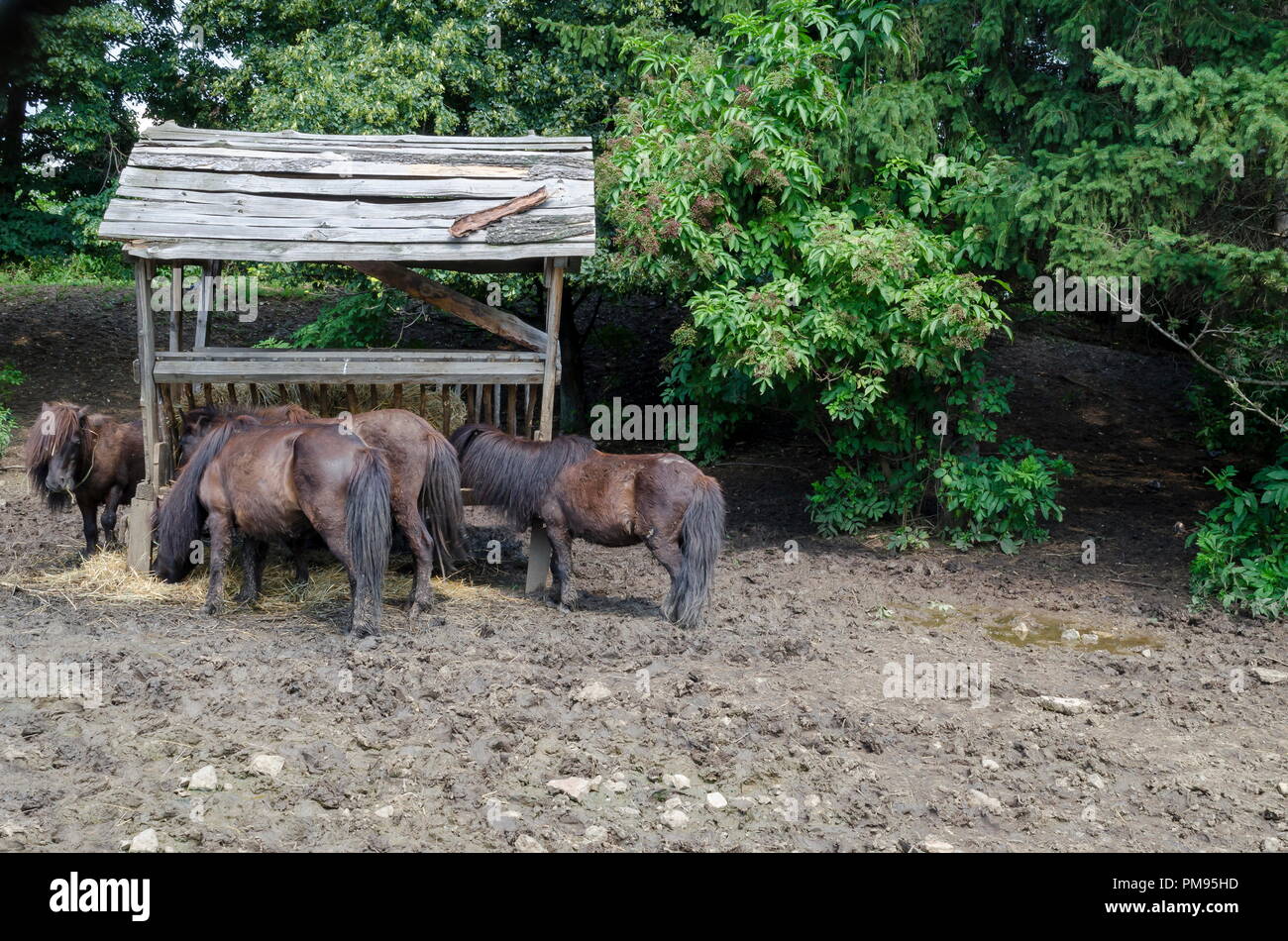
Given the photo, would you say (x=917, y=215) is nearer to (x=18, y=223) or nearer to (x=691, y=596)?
(x=691, y=596)

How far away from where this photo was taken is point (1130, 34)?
8711 millimetres

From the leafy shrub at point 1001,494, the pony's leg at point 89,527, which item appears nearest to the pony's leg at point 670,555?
the leafy shrub at point 1001,494

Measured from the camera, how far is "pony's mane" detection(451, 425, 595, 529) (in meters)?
8.52

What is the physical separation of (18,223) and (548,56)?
8.82 meters

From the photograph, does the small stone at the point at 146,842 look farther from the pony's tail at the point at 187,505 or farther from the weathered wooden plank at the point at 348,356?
the weathered wooden plank at the point at 348,356

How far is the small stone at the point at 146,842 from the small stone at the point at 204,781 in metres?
0.53

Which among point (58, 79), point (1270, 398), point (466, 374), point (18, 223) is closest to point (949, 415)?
point (1270, 398)

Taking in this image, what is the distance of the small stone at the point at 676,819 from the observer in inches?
196

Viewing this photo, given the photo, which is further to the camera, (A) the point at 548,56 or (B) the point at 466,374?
(A) the point at 548,56

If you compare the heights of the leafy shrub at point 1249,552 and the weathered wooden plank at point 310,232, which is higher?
the weathered wooden plank at point 310,232

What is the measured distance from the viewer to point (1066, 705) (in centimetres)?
661

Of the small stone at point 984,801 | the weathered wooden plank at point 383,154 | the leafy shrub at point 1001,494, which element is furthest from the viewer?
the leafy shrub at point 1001,494

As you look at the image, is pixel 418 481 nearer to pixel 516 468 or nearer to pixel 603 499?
pixel 516 468

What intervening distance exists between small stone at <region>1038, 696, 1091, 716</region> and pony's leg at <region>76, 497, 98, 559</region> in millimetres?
7800
